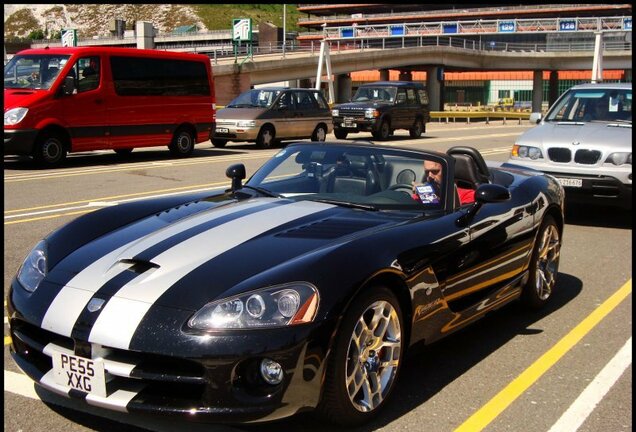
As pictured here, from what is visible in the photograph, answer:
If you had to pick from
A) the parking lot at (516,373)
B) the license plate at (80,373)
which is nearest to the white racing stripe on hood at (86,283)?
the license plate at (80,373)

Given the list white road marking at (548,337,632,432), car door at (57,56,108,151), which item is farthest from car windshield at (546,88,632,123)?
car door at (57,56,108,151)

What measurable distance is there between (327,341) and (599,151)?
23.2 ft

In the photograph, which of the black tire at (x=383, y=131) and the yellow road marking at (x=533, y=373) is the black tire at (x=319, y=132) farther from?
the yellow road marking at (x=533, y=373)

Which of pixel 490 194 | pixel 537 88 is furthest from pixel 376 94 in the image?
pixel 537 88

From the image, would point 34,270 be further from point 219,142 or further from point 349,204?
point 219,142

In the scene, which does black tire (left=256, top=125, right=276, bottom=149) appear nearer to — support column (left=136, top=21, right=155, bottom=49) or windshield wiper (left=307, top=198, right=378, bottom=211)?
windshield wiper (left=307, top=198, right=378, bottom=211)

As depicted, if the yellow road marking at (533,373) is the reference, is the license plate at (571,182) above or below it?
above

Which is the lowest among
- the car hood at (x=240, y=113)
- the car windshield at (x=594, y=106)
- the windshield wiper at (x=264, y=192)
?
the windshield wiper at (x=264, y=192)

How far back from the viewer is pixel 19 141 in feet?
46.9

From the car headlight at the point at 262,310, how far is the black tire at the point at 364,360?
22 cm

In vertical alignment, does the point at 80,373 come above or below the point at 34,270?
below

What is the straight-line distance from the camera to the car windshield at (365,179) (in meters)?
4.66

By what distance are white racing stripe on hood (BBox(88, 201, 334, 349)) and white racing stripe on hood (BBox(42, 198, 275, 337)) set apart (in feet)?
0.47

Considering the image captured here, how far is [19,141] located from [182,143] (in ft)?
14.3
